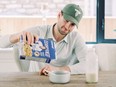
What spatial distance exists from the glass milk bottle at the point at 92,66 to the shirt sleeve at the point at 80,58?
0.25 metres

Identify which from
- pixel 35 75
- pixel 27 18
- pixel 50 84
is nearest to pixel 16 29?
pixel 27 18

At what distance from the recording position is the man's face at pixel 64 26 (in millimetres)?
2121

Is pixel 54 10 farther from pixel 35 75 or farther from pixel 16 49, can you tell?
pixel 35 75

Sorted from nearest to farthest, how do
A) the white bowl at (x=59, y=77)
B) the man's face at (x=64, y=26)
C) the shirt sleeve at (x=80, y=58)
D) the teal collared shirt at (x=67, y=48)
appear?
the white bowl at (x=59, y=77) < the shirt sleeve at (x=80, y=58) < the man's face at (x=64, y=26) < the teal collared shirt at (x=67, y=48)

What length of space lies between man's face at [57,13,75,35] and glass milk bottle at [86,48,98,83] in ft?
1.47

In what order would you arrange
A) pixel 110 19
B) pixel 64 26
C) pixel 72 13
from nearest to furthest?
1. pixel 72 13
2. pixel 64 26
3. pixel 110 19

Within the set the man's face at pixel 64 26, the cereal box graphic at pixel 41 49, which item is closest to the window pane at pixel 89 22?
the man's face at pixel 64 26

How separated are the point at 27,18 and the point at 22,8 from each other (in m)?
0.15

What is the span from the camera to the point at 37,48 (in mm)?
1771

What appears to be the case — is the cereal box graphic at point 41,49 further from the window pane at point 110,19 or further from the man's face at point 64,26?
the window pane at point 110,19

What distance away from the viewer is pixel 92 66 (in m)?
1.74

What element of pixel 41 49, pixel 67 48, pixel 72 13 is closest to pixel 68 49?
pixel 67 48

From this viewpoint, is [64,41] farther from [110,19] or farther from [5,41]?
[110,19]

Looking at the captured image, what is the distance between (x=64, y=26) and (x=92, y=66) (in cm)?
54
